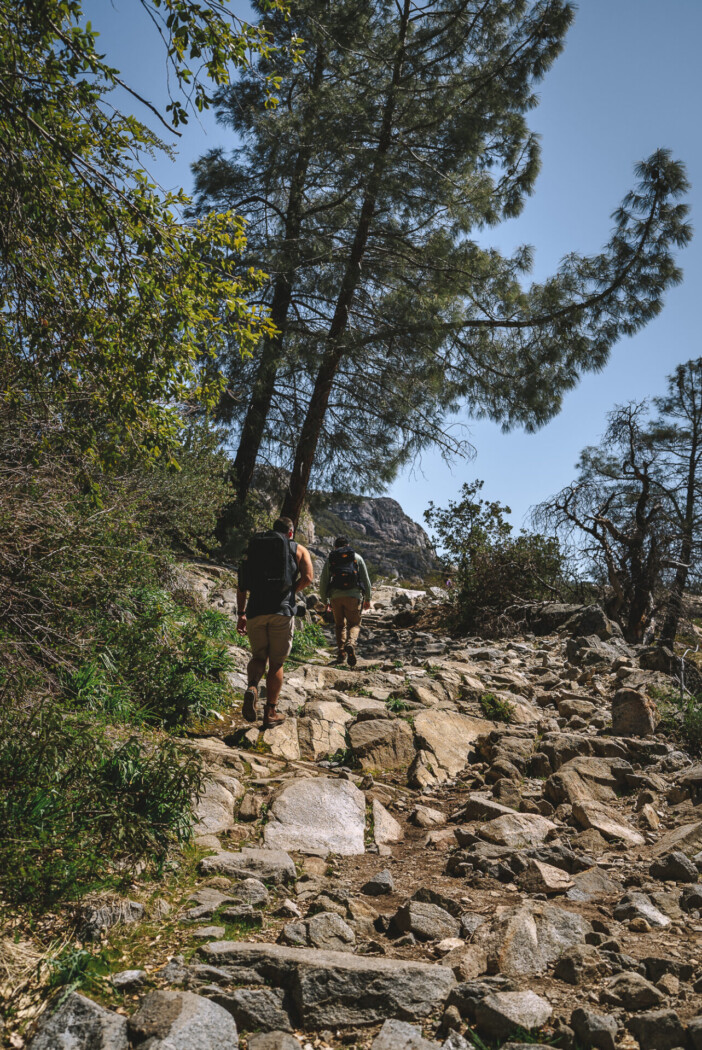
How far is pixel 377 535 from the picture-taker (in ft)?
313

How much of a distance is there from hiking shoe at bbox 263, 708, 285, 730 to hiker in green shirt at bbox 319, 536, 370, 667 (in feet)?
10.3

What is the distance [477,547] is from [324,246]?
6.02 m

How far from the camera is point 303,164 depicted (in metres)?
11.8

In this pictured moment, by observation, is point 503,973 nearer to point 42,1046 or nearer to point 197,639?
point 42,1046

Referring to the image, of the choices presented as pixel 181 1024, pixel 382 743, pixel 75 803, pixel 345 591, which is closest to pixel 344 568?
pixel 345 591

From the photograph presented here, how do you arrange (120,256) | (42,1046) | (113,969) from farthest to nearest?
(120,256)
(113,969)
(42,1046)

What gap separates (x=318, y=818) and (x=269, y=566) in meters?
2.31

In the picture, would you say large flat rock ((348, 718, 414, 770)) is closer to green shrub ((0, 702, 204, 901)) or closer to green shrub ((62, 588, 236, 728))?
green shrub ((62, 588, 236, 728))

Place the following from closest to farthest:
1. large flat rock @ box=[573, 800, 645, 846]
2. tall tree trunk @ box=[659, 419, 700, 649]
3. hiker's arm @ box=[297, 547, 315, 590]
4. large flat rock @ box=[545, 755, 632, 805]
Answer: large flat rock @ box=[573, 800, 645, 846], large flat rock @ box=[545, 755, 632, 805], hiker's arm @ box=[297, 547, 315, 590], tall tree trunk @ box=[659, 419, 700, 649]

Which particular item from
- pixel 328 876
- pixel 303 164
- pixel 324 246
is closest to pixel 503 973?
pixel 328 876

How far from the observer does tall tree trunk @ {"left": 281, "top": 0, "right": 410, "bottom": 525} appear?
11609 millimetres

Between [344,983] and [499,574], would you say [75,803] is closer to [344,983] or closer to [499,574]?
[344,983]

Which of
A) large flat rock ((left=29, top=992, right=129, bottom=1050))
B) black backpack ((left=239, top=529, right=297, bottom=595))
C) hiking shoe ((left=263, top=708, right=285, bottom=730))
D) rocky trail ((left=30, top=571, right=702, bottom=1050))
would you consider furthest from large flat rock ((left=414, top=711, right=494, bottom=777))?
large flat rock ((left=29, top=992, right=129, bottom=1050))

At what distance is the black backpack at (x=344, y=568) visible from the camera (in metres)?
9.04
